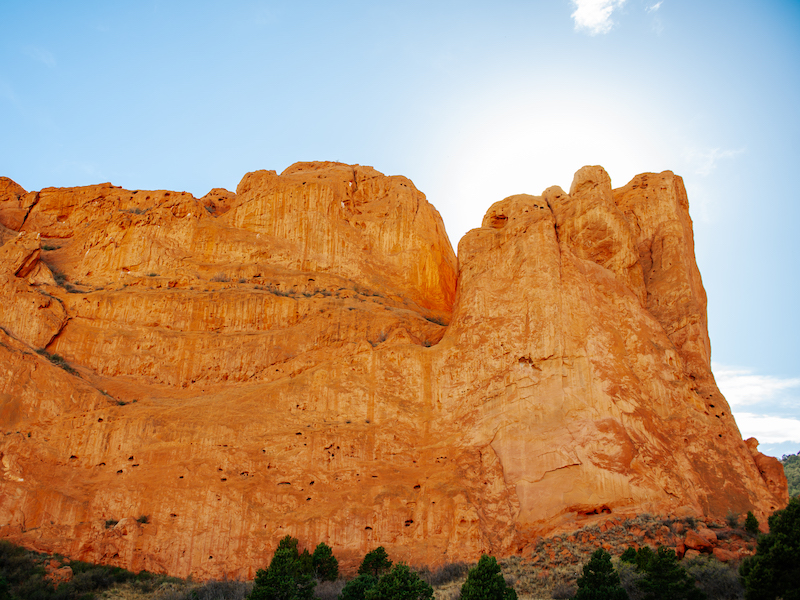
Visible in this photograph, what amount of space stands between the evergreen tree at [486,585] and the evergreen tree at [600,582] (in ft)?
6.90

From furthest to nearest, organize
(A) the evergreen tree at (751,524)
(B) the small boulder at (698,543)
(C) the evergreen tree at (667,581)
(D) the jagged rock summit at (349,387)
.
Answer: (D) the jagged rock summit at (349,387) → (A) the evergreen tree at (751,524) → (B) the small boulder at (698,543) → (C) the evergreen tree at (667,581)

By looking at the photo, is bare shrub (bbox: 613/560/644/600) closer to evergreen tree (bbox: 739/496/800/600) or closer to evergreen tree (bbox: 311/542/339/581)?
evergreen tree (bbox: 739/496/800/600)

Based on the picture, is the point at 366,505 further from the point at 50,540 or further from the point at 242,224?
the point at 242,224

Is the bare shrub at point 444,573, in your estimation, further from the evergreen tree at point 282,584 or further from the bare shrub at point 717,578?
the bare shrub at point 717,578

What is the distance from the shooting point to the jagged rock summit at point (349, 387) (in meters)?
26.6

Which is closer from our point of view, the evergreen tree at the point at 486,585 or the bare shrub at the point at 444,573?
the evergreen tree at the point at 486,585

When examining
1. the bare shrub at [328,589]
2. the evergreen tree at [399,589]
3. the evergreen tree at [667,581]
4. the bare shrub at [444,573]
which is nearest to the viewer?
the evergreen tree at [667,581]

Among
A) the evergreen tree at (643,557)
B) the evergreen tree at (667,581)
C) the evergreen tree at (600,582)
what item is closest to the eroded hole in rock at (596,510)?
the evergreen tree at (643,557)

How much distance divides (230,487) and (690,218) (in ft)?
92.4

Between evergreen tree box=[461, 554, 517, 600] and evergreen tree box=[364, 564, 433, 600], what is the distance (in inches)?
44.9

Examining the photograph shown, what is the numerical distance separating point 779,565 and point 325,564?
557 inches

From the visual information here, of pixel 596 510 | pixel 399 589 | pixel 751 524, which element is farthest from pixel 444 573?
pixel 751 524

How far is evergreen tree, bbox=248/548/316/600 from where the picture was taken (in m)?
21.3

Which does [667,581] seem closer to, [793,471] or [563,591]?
[563,591]
